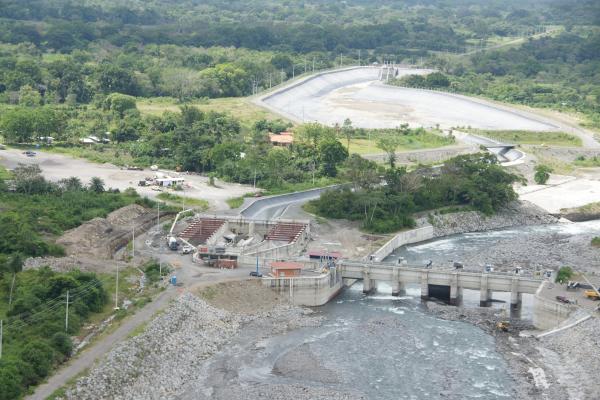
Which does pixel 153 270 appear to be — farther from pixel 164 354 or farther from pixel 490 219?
pixel 490 219

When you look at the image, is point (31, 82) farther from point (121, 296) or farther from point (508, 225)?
point (121, 296)

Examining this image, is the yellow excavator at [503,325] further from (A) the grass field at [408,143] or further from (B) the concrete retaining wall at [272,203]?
(A) the grass field at [408,143]

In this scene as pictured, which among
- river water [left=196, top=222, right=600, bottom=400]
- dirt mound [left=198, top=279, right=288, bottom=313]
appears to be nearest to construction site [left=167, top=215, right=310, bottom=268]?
dirt mound [left=198, top=279, right=288, bottom=313]

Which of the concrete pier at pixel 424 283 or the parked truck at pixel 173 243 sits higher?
the parked truck at pixel 173 243

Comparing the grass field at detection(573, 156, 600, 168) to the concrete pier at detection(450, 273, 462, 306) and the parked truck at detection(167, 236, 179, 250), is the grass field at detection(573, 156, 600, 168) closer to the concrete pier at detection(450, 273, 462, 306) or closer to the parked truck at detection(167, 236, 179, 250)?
the concrete pier at detection(450, 273, 462, 306)

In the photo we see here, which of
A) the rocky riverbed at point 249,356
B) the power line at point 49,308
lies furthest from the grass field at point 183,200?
the power line at point 49,308

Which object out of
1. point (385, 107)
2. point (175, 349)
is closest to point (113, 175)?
point (175, 349)
